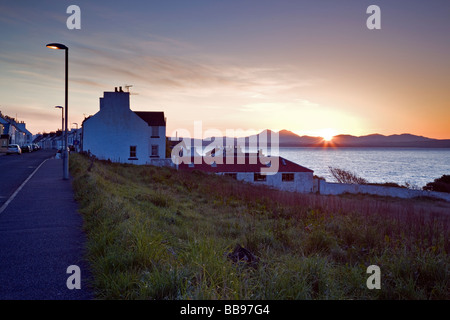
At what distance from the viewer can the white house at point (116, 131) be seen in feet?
136

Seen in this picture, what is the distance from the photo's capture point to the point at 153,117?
156 feet

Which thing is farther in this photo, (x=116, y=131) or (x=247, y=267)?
(x=116, y=131)

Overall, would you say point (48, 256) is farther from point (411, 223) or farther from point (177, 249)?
point (411, 223)

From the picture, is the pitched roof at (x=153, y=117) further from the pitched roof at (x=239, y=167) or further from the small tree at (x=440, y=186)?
the small tree at (x=440, y=186)

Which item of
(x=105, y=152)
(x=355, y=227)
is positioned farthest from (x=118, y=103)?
(x=355, y=227)

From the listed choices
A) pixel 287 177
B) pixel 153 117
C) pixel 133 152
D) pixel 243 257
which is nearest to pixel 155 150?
pixel 133 152

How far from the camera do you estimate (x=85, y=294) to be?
164 inches

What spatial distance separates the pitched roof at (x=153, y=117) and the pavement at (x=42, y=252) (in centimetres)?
3611

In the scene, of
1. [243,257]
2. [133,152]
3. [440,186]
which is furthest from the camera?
[440,186]

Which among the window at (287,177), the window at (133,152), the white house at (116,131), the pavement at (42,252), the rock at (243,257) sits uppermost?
the white house at (116,131)

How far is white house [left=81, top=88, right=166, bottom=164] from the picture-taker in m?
41.5

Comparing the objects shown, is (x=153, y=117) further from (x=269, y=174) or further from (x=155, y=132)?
(x=269, y=174)

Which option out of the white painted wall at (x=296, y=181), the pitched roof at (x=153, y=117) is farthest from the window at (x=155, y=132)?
the white painted wall at (x=296, y=181)

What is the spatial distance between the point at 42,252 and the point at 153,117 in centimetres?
4300
